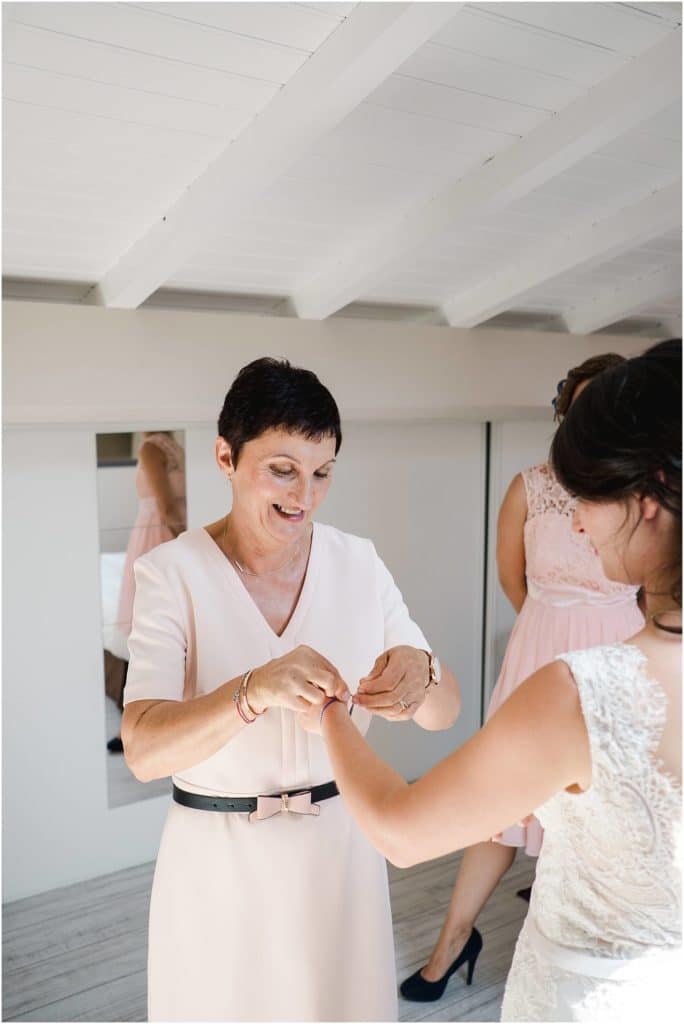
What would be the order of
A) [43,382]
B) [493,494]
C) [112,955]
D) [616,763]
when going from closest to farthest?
[616,763]
[43,382]
[112,955]
[493,494]

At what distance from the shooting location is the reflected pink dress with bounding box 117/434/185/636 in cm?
307

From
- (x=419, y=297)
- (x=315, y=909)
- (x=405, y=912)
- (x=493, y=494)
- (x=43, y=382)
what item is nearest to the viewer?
(x=315, y=909)

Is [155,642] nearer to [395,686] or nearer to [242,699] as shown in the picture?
[242,699]

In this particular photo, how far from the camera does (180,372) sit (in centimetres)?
275

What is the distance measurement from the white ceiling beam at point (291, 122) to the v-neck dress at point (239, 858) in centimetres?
83

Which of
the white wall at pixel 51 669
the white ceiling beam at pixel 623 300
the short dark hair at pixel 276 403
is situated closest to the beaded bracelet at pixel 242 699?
the short dark hair at pixel 276 403

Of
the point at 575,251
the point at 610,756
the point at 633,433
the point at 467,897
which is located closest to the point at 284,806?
the point at 610,756

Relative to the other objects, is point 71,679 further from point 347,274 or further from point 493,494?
point 493,494

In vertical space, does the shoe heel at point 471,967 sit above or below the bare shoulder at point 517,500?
below

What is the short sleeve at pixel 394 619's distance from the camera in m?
1.51

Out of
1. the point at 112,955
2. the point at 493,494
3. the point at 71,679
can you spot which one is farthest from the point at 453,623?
the point at 112,955

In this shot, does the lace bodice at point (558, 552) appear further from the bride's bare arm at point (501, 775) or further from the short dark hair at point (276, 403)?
the bride's bare arm at point (501, 775)

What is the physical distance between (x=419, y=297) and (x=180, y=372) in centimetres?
94

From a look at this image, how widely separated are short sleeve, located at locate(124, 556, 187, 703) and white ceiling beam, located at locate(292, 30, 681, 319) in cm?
131
